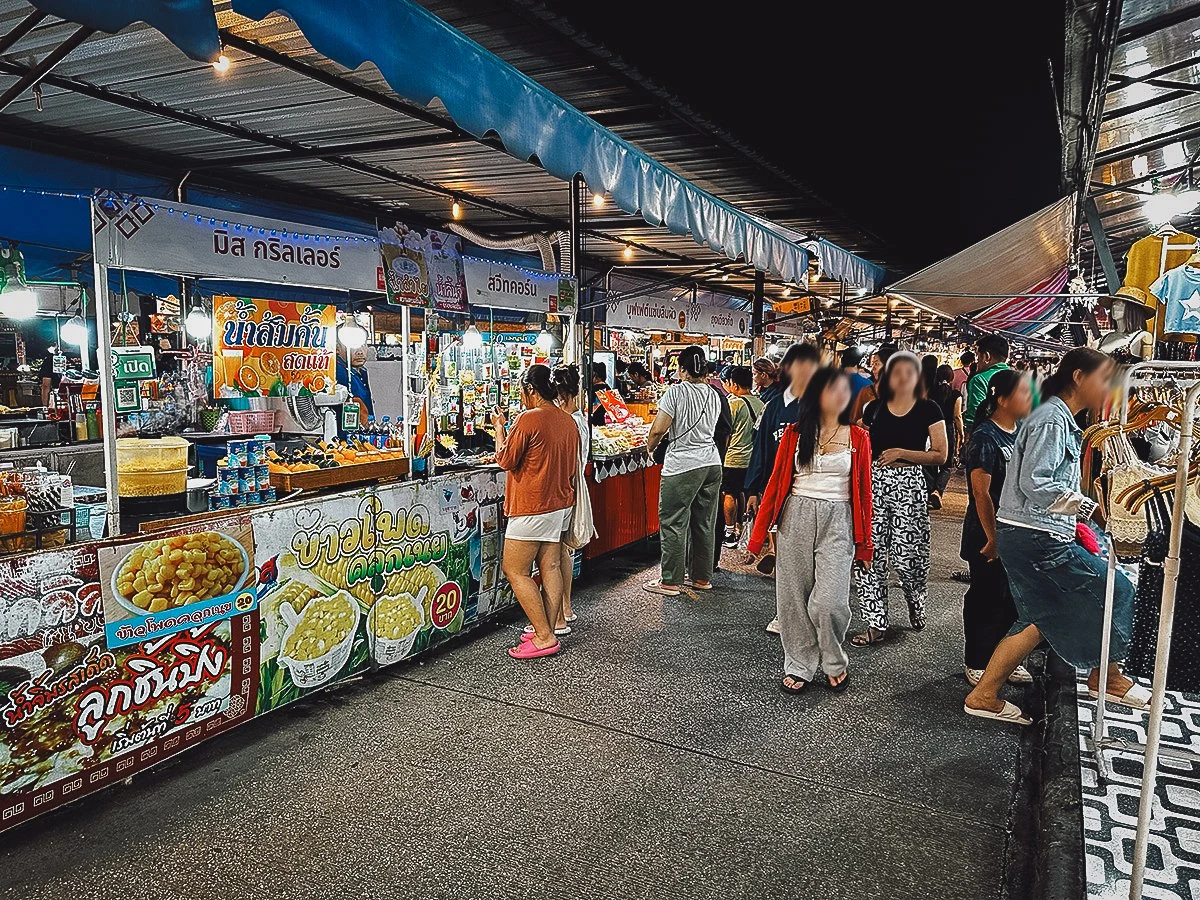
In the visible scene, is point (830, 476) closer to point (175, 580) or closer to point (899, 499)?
point (899, 499)

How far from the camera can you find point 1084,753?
384 cm

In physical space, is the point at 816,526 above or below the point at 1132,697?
above

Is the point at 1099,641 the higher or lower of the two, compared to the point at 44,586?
lower

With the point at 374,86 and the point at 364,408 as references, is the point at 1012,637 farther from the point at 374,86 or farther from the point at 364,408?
the point at 364,408

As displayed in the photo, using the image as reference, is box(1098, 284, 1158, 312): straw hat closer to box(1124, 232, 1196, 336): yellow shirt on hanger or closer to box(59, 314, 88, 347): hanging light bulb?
box(1124, 232, 1196, 336): yellow shirt on hanger

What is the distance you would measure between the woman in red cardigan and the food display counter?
214cm

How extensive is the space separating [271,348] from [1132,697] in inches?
425

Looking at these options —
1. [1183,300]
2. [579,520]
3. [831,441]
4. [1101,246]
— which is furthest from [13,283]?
[1101,246]

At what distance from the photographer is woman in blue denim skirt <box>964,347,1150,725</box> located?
12.1ft

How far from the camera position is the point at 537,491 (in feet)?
16.8

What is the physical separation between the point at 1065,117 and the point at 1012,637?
4.59m

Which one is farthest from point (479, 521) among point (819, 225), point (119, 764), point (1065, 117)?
point (819, 225)

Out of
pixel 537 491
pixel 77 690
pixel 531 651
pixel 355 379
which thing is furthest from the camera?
pixel 355 379

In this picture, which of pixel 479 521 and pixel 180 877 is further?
pixel 479 521
